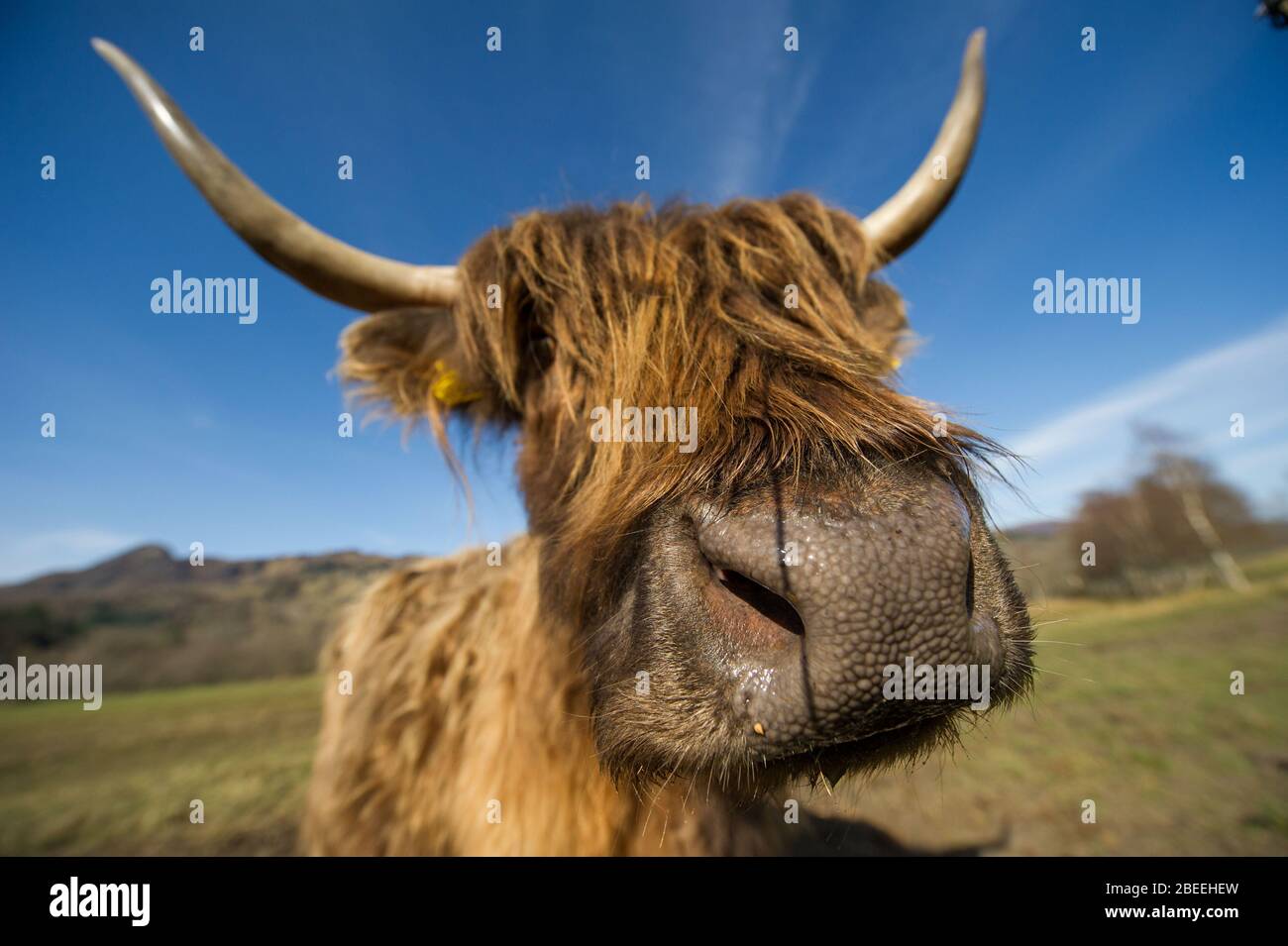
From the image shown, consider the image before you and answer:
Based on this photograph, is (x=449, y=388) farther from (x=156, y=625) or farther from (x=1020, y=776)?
(x=156, y=625)

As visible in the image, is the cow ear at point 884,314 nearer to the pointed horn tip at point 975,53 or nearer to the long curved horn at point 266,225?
the pointed horn tip at point 975,53

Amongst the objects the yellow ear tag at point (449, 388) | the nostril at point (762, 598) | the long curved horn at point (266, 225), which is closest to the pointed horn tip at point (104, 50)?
the long curved horn at point (266, 225)

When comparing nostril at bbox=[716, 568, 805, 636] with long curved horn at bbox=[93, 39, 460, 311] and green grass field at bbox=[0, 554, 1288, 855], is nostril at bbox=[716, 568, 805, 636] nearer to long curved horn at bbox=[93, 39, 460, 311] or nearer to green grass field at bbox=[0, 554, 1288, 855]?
green grass field at bbox=[0, 554, 1288, 855]

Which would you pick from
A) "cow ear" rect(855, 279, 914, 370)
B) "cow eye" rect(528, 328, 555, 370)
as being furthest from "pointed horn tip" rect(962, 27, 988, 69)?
"cow eye" rect(528, 328, 555, 370)

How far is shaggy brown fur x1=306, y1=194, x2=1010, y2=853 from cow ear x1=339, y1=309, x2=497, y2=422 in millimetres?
12

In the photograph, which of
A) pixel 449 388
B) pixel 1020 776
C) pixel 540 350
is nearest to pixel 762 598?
pixel 540 350

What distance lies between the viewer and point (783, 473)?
4.74 ft

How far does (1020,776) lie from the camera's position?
7355mm

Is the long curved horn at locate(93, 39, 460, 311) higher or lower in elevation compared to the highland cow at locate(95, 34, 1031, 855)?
higher

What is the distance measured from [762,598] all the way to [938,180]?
2.91 metres

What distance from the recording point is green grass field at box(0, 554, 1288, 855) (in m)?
5.51

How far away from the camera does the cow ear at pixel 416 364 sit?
2.96 m
